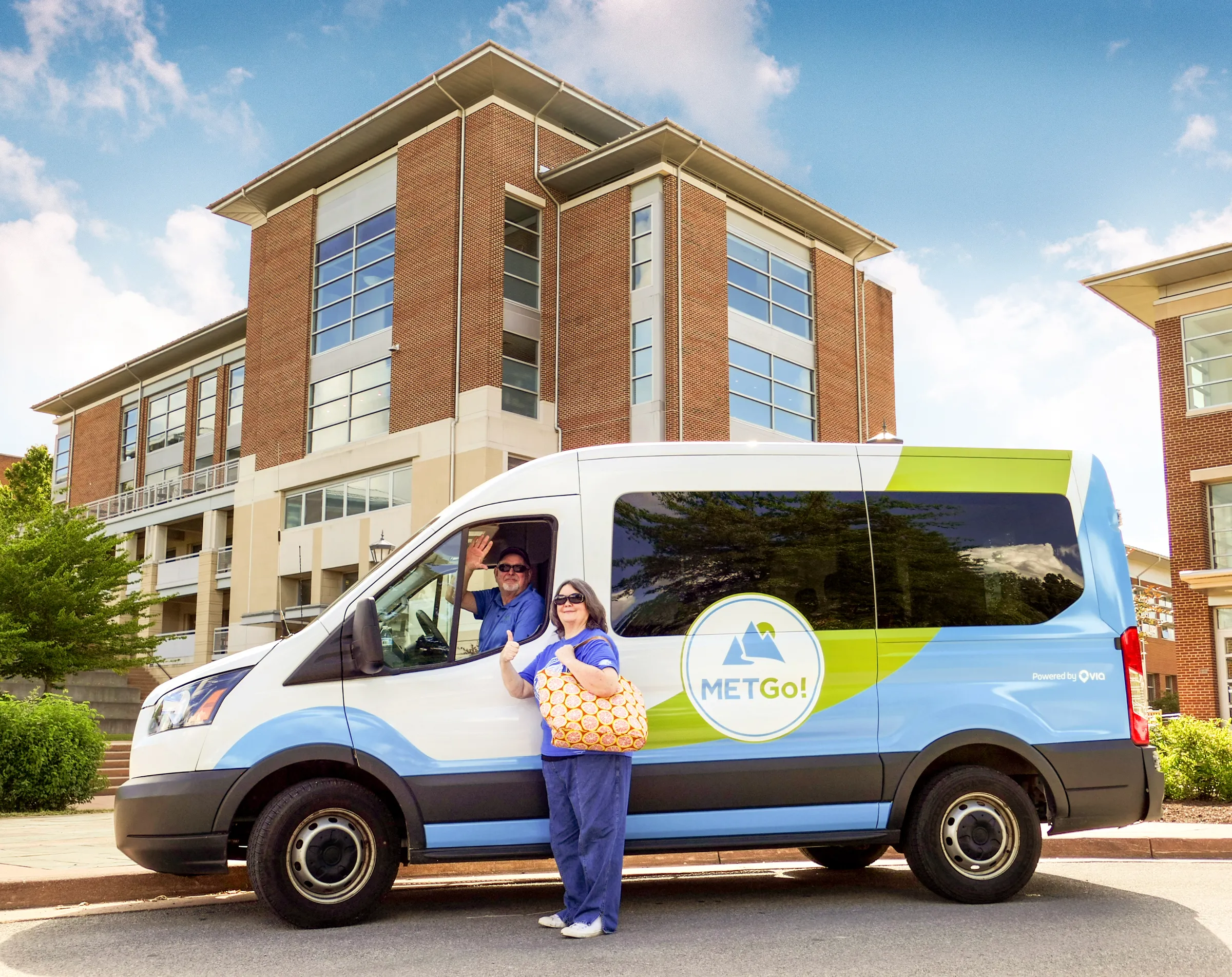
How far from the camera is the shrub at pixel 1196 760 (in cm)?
1173

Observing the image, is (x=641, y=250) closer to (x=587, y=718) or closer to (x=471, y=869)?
(x=471, y=869)

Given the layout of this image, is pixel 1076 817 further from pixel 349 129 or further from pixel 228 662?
pixel 349 129

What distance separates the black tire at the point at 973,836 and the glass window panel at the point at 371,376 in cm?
2820

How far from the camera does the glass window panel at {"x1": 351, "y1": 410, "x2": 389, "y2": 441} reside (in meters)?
33.4

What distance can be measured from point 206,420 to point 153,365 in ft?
17.2

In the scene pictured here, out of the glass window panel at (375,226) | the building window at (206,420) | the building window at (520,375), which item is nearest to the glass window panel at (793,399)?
the building window at (520,375)

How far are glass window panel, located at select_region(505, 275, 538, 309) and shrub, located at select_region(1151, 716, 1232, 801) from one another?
75.4 ft

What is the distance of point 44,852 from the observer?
8.86 meters

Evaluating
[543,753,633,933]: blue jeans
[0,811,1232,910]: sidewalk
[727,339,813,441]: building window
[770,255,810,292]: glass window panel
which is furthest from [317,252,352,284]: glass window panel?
[543,753,633,933]: blue jeans

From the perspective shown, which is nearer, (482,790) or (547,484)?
(482,790)

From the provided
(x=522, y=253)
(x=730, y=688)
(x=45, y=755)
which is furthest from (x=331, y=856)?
(x=522, y=253)

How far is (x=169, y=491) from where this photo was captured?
152 feet

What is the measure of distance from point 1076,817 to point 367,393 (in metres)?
29.3

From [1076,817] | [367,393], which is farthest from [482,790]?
[367,393]
